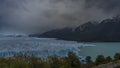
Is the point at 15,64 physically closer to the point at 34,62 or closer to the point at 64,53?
the point at 34,62

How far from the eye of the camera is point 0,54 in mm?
70125

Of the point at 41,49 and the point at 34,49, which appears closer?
the point at 34,49

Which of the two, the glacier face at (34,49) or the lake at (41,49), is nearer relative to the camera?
the glacier face at (34,49)

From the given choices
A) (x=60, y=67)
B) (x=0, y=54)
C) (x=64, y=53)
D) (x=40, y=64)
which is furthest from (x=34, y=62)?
(x=64, y=53)

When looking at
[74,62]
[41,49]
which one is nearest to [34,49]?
[41,49]

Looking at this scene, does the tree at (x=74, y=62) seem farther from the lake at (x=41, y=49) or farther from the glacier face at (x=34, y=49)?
the lake at (x=41, y=49)

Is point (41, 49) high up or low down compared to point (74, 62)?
up

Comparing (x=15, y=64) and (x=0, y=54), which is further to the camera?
(x=0, y=54)

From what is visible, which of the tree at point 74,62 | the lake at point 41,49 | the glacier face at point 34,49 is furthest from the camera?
the lake at point 41,49

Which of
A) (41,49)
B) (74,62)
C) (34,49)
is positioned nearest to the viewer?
(74,62)

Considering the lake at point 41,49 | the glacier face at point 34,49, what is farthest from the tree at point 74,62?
the lake at point 41,49

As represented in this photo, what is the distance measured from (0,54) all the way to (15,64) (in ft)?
112

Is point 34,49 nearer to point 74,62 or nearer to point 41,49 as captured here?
point 41,49

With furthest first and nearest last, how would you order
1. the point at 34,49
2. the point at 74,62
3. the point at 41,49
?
the point at 41,49, the point at 34,49, the point at 74,62
